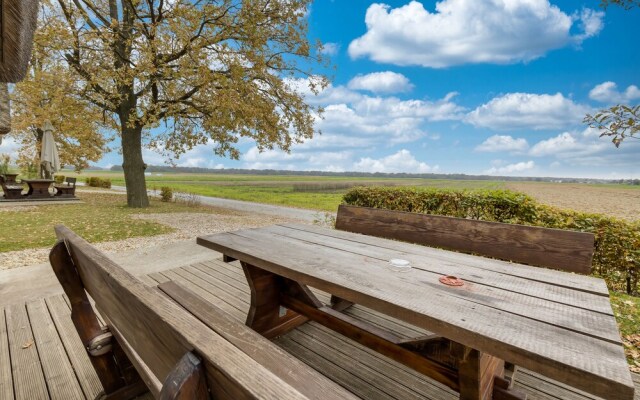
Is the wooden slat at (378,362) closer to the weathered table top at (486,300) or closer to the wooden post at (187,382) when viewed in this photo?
the weathered table top at (486,300)

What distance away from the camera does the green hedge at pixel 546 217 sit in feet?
12.8

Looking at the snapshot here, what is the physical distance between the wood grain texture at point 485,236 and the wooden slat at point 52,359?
2622 mm

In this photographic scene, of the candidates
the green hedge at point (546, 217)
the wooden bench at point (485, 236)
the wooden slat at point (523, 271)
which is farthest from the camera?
the green hedge at point (546, 217)

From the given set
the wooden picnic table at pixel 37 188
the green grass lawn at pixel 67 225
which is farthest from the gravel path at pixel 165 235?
the wooden picnic table at pixel 37 188

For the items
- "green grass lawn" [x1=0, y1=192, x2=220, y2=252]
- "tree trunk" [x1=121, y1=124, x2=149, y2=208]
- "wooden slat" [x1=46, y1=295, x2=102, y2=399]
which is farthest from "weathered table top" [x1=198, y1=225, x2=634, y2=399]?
"tree trunk" [x1=121, y1=124, x2=149, y2=208]

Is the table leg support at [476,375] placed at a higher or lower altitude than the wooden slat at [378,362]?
higher

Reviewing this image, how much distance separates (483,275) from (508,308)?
1.38 feet

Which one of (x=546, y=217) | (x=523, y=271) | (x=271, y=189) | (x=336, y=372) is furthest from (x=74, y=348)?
(x=271, y=189)

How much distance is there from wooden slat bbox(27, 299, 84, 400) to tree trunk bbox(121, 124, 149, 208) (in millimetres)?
9024

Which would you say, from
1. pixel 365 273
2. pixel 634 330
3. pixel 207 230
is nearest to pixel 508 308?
pixel 365 273

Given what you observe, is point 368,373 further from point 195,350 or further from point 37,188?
point 37,188

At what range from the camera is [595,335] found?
3.75 feet

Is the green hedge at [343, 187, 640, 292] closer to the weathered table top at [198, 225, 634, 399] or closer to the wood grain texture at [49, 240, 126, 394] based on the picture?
the weathered table top at [198, 225, 634, 399]

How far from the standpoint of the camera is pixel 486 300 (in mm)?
1409
